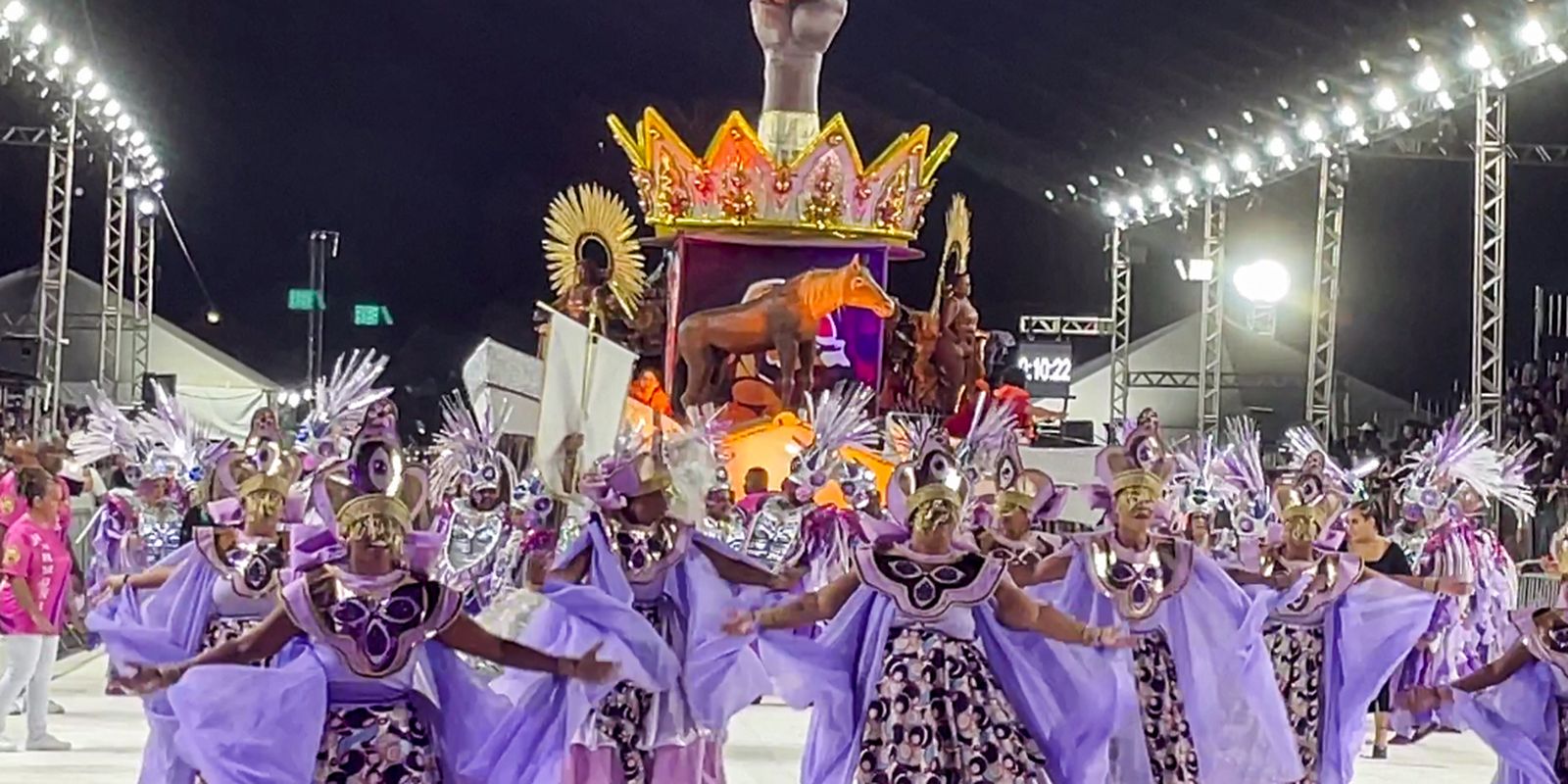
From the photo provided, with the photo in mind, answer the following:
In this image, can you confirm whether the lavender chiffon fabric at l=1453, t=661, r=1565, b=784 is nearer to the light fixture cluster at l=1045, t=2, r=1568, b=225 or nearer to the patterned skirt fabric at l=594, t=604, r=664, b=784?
the patterned skirt fabric at l=594, t=604, r=664, b=784

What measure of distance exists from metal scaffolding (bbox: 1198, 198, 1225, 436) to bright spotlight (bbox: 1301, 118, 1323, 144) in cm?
351

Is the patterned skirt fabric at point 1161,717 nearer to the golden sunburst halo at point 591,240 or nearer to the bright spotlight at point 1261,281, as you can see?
the golden sunburst halo at point 591,240

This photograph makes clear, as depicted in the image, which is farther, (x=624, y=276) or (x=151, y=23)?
(x=151, y=23)

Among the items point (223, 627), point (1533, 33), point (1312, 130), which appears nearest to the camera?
point (223, 627)

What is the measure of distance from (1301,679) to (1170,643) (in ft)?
4.57

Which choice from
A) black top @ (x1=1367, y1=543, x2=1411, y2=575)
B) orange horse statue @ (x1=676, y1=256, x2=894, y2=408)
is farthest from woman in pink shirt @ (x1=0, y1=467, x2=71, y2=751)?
orange horse statue @ (x1=676, y1=256, x2=894, y2=408)

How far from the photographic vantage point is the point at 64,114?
19.8m

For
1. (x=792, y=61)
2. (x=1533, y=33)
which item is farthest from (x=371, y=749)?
(x=1533, y=33)

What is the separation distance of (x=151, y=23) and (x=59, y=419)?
8.09 meters

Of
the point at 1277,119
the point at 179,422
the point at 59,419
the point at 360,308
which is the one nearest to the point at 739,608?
the point at 179,422

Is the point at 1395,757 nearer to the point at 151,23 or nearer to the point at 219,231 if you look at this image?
the point at 151,23

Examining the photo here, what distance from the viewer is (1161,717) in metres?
6.92

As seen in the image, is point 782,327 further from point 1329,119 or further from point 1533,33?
point 1329,119

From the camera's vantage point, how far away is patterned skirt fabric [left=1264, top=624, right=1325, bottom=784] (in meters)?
8.14
